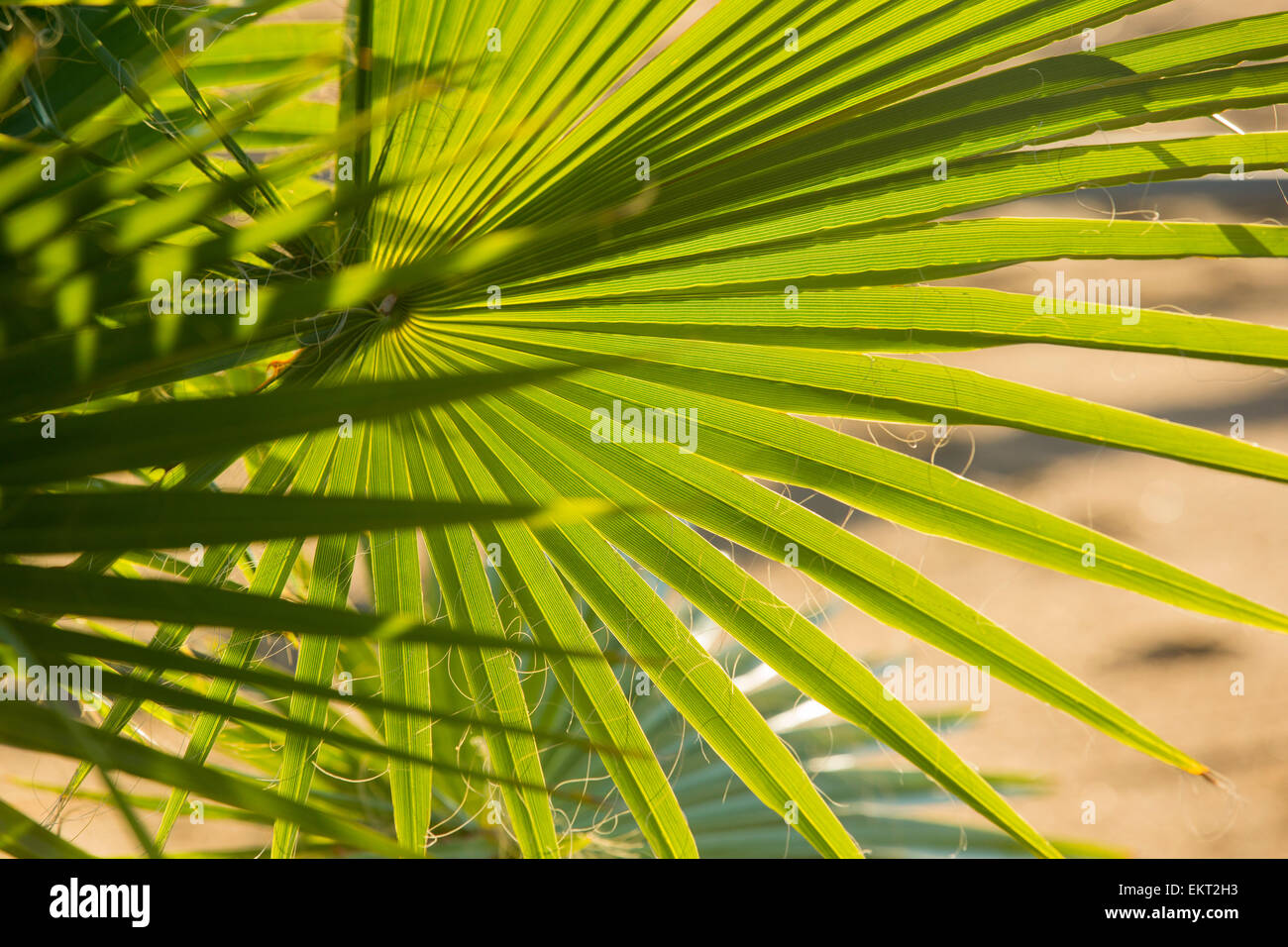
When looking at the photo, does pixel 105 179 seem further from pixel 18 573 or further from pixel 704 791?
pixel 704 791

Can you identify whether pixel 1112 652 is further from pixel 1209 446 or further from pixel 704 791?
pixel 1209 446

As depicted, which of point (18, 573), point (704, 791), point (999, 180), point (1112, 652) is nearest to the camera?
point (18, 573)

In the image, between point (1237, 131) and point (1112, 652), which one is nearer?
point (1237, 131)

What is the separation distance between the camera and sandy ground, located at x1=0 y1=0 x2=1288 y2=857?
8.88 ft

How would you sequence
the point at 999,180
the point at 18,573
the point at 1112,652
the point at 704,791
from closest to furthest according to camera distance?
the point at 18,573
the point at 999,180
the point at 704,791
the point at 1112,652

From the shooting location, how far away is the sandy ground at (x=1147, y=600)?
2.71 metres

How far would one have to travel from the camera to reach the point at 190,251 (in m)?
0.45

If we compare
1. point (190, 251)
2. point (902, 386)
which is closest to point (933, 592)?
point (902, 386)

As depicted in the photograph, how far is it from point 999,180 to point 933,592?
41 cm

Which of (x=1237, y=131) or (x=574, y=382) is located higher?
(x=1237, y=131)

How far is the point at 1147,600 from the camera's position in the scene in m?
3.04
